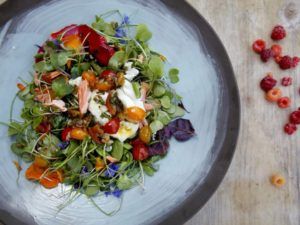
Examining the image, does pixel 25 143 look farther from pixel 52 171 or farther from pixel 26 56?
pixel 26 56

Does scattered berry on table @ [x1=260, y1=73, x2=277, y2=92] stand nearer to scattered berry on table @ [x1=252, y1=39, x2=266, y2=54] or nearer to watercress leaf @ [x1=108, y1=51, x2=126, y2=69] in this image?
scattered berry on table @ [x1=252, y1=39, x2=266, y2=54]

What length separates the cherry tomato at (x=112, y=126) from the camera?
4.21 feet

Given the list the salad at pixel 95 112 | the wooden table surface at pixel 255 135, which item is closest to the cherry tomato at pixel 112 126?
the salad at pixel 95 112

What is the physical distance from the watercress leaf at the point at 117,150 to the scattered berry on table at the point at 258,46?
679mm

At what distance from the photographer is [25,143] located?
4.39 ft

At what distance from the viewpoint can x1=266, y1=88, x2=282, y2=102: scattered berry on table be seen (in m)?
1.60

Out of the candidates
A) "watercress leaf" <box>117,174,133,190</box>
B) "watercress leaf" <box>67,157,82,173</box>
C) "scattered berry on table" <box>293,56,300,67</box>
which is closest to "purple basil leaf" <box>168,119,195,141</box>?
"watercress leaf" <box>117,174,133,190</box>

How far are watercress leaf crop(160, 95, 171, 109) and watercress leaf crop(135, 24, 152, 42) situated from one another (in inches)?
7.9

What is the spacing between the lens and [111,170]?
4.41ft

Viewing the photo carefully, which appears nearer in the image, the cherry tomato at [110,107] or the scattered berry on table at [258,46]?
the cherry tomato at [110,107]

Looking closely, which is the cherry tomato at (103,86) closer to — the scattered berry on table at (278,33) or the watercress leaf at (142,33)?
the watercress leaf at (142,33)

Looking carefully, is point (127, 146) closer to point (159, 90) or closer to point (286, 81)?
point (159, 90)

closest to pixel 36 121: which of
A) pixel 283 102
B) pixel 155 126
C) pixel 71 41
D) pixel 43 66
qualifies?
pixel 43 66

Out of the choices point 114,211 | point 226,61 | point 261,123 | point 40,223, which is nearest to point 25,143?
point 40,223
